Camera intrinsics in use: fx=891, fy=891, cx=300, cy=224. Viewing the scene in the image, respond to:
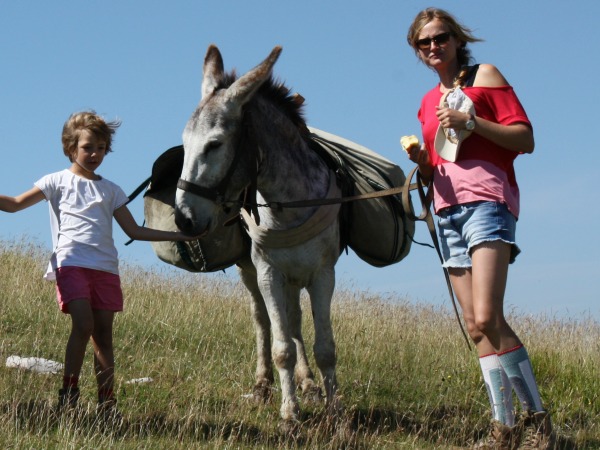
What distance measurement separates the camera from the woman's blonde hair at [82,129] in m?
5.71

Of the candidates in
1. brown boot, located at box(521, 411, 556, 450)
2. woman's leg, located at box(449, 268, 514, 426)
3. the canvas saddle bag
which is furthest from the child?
brown boot, located at box(521, 411, 556, 450)

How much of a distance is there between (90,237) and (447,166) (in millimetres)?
2270

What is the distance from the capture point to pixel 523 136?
15.7 feet

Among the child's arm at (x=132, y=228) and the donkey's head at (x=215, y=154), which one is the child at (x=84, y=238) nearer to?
the child's arm at (x=132, y=228)

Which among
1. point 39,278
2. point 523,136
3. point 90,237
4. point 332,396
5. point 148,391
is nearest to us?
point 523,136

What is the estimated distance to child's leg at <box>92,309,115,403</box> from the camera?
19.0 ft

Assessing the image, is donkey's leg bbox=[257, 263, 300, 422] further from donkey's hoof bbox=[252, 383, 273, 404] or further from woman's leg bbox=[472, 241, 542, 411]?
woman's leg bbox=[472, 241, 542, 411]

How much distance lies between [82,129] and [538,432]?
131 inches

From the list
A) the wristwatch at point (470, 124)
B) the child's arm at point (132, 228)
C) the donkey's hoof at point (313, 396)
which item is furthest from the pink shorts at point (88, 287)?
the wristwatch at point (470, 124)

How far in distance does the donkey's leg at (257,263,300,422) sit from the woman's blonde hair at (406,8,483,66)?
185 centimetres

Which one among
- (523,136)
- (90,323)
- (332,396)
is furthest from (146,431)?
(523,136)

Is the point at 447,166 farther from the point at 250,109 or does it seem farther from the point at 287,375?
the point at 287,375

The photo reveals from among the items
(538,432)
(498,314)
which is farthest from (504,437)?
(498,314)

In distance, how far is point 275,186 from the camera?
5906 mm
